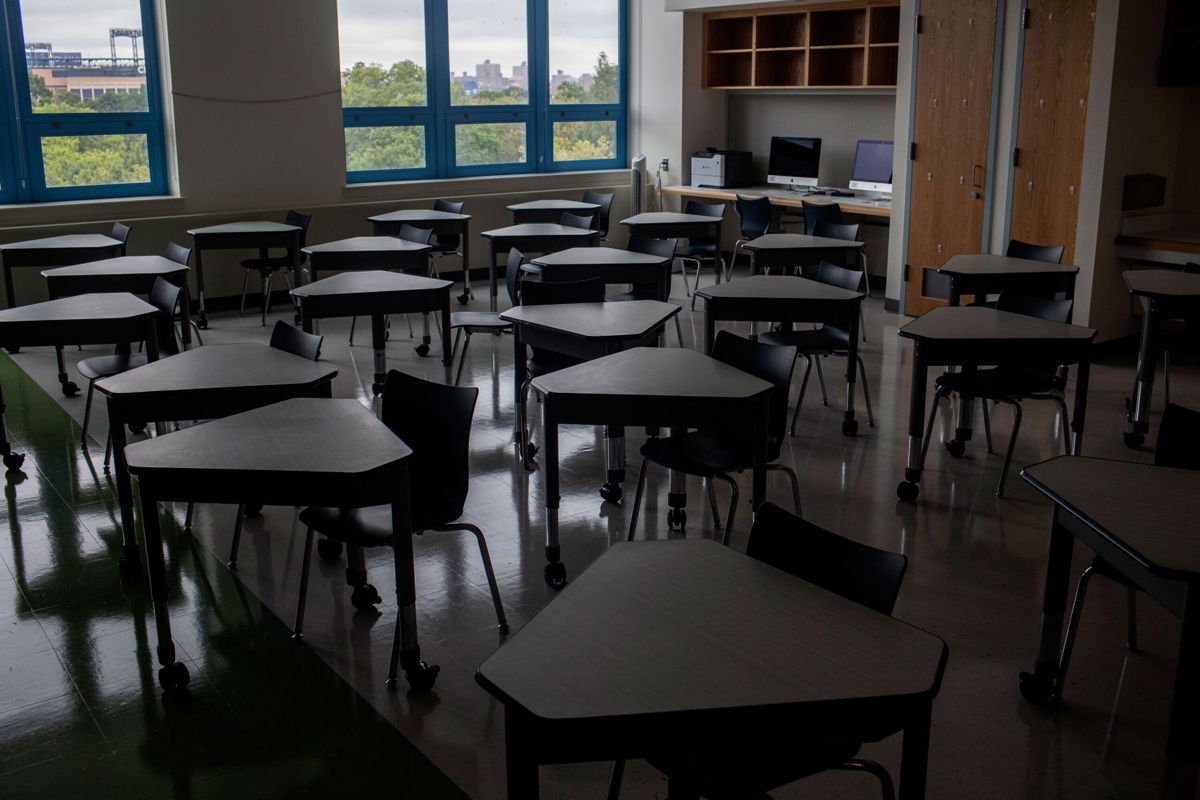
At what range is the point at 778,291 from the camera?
5238 millimetres

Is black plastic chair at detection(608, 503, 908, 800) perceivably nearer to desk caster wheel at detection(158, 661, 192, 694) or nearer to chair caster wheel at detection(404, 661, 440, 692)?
chair caster wheel at detection(404, 661, 440, 692)

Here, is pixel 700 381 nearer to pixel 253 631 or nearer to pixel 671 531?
pixel 671 531

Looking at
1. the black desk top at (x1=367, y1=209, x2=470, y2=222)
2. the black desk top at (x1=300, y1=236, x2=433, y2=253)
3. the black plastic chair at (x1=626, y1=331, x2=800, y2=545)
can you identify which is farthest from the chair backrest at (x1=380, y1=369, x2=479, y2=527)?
the black desk top at (x1=367, y1=209, x2=470, y2=222)

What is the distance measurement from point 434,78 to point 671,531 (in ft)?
22.8

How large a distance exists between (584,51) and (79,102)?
4849 millimetres

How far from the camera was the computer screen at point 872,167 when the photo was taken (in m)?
8.95

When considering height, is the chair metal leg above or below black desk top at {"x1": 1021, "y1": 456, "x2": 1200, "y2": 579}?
below

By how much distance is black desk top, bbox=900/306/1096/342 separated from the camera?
436 cm

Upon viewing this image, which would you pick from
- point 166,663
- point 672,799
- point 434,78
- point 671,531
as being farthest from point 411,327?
point 672,799

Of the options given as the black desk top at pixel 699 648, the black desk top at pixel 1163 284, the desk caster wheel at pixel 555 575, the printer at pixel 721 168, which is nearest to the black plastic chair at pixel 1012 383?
the black desk top at pixel 1163 284

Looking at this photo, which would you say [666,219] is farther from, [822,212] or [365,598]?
[365,598]

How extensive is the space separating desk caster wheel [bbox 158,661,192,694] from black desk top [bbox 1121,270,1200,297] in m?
4.45

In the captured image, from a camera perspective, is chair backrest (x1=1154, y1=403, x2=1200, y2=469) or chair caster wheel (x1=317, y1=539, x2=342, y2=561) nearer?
chair backrest (x1=1154, y1=403, x2=1200, y2=469)

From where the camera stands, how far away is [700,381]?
12.0 ft
